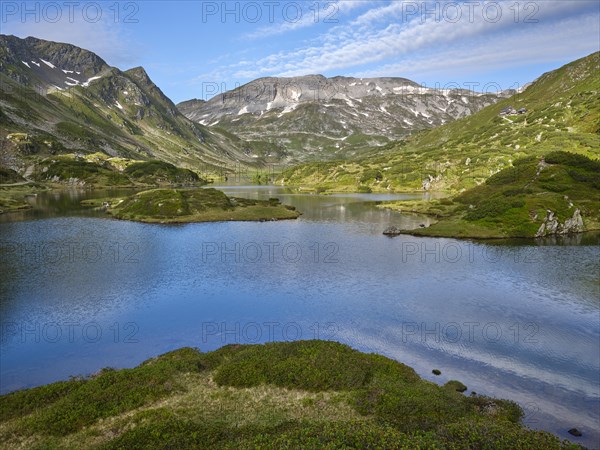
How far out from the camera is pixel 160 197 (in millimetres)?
167125

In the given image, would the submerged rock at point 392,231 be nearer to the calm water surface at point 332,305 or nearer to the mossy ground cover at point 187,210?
the calm water surface at point 332,305

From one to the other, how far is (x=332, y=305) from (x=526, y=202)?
308 feet

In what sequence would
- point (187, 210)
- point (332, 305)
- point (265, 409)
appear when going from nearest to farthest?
point (265, 409), point (332, 305), point (187, 210)

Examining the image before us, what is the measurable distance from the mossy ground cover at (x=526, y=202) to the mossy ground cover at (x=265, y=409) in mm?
91409

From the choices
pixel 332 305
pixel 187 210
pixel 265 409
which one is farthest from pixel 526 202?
pixel 265 409

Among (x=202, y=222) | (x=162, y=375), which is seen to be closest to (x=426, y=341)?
(x=162, y=375)

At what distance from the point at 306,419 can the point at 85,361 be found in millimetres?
29664

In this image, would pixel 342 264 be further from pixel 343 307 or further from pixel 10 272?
pixel 10 272

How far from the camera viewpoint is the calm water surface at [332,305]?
144 ft

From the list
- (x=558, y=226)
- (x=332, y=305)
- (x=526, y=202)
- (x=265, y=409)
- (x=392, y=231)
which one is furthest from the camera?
(x=526, y=202)

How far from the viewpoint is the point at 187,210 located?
159 metres

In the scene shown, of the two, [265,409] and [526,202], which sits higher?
[526,202]

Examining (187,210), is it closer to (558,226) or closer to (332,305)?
(332,305)

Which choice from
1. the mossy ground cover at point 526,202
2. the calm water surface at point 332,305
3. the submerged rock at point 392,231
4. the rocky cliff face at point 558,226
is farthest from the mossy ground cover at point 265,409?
the rocky cliff face at point 558,226
